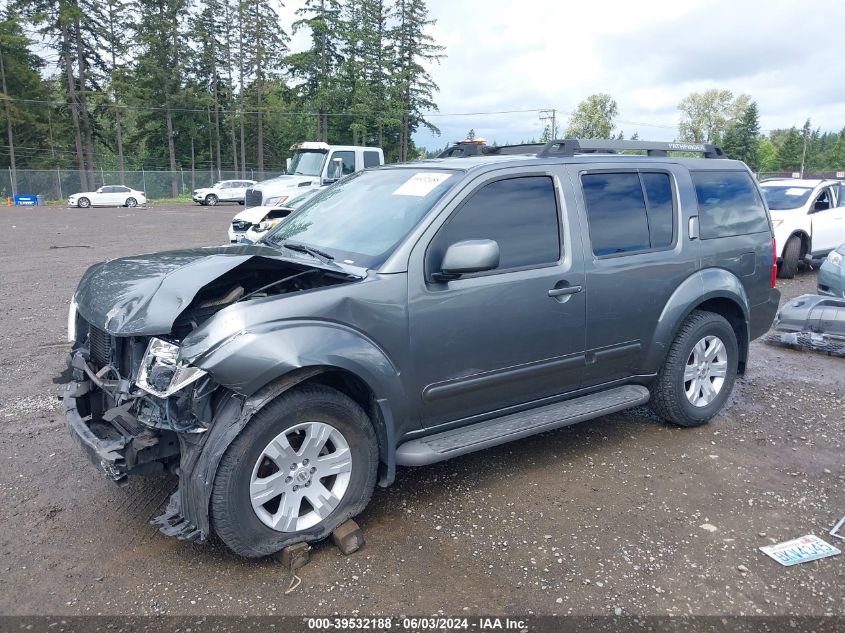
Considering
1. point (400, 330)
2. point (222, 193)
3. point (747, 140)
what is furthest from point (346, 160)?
point (747, 140)

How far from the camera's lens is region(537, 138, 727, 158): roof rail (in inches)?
169

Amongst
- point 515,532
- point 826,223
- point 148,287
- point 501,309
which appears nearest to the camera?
point 148,287

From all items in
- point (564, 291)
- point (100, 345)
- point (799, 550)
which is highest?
point (564, 291)

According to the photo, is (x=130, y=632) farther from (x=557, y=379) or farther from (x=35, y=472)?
(x=557, y=379)

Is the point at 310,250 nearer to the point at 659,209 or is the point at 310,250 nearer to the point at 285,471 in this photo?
the point at 285,471

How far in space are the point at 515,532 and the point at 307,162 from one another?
548 inches

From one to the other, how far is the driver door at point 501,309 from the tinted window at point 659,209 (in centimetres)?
80

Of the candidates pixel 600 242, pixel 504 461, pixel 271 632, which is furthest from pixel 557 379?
pixel 271 632

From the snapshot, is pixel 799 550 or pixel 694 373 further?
pixel 694 373

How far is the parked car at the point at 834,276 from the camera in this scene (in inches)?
314

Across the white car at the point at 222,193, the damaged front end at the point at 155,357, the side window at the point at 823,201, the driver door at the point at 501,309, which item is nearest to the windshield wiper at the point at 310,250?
the damaged front end at the point at 155,357

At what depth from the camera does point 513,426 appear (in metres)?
3.70

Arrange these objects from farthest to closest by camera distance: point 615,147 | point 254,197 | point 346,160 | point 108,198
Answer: point 108,198 < point 346,160 < point 254,197 < point 615,147

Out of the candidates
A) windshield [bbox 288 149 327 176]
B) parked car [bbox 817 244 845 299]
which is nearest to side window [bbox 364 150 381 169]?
windshield [bbox 288 149 327 176]
